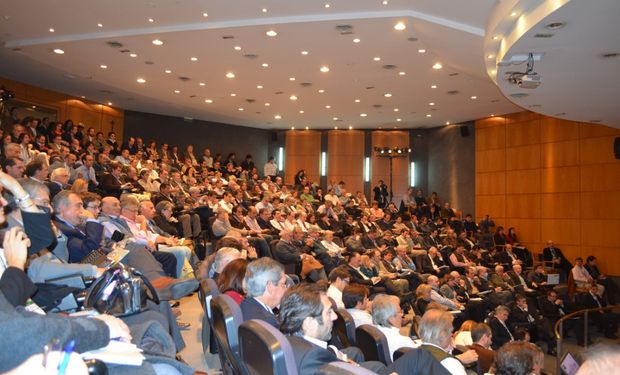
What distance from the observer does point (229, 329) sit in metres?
2.11

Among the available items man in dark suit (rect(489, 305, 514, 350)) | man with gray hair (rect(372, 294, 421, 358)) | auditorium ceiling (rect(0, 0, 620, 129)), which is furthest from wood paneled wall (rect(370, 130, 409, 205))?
man with gray hair (rect(372, 294, 421, 358))

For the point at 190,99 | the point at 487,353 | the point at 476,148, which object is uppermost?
the point at 190,99

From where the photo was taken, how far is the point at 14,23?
8656 mm

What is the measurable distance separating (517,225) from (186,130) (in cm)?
1048

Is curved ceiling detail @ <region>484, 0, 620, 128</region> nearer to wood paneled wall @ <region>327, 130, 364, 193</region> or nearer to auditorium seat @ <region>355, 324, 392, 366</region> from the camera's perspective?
auditorium seat @ <region>355, 324, 392, 366</region>

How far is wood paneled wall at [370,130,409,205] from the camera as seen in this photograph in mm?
17234

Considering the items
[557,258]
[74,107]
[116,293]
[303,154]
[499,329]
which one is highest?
[74,107]

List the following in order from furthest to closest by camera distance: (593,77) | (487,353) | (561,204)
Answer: (561,204) → (593,77) → (487,353)

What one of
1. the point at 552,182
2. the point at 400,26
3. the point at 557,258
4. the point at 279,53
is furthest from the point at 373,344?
the point at 552,182

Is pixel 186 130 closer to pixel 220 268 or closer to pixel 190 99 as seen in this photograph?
pixel 190 99

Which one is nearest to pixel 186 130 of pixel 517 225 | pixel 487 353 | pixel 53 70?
pixel 53 70

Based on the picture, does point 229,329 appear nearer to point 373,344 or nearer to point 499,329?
point 373,344

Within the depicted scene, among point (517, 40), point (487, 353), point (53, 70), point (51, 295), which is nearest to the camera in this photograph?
point (51, 295)

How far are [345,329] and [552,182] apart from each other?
1153 centimetres
